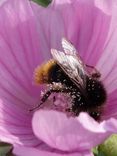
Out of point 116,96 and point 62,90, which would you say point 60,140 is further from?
point 116,96

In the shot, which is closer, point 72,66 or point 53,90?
point 72,66

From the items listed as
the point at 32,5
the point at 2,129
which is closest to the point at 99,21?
the point at 32,5

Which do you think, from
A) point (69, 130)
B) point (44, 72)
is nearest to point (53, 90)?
point (44, 72)

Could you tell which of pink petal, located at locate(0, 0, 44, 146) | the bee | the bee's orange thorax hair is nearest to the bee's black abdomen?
the bee

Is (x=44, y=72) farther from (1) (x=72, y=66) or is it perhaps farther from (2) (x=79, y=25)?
(2) (x=79, y=25)

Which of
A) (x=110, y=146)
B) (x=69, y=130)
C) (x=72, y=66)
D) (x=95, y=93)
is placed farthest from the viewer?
(x=110, y=146)

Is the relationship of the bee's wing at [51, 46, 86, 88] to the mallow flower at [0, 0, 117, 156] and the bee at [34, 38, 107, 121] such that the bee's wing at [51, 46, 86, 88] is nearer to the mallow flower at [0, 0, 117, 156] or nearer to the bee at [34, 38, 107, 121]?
the bee at [34, 38, 107, 121]

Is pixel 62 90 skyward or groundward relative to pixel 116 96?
skyward
